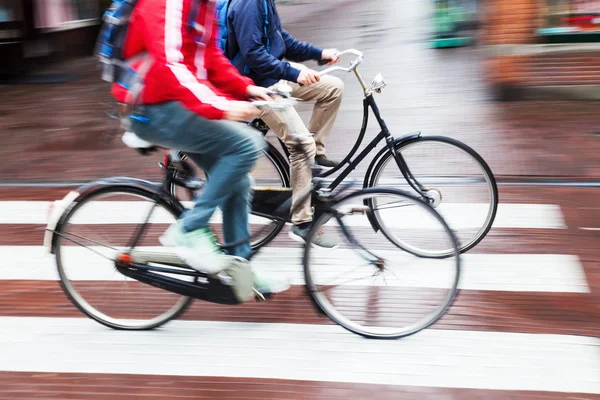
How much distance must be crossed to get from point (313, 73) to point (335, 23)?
12.7m

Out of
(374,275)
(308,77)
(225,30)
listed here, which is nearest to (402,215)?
(374,275)

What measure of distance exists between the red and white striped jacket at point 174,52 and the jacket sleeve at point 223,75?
18 cm

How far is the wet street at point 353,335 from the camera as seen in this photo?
3307 millimetres

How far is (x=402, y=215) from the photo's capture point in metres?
3.78

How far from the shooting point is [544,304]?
12.9ft

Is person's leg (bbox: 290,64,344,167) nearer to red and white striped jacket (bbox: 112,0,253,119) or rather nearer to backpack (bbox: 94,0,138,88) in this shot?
red and white striped jacket (bbox: 112,0,253,119)

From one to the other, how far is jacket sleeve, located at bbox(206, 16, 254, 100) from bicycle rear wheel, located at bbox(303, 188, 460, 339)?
31.6 inches

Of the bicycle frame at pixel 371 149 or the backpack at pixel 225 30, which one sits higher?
the backpack at pixel 225 30

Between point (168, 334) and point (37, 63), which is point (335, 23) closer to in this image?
point (37, 63)

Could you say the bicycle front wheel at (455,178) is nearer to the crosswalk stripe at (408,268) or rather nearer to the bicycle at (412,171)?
the bicycle at (412,171)

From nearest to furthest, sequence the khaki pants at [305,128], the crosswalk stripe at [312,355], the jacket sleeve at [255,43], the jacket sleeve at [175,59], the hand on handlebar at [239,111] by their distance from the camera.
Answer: the jacket sleeve at [175,59] < the hand on handlebar at [239,111] < the crosswalk stripe at [312,355] < the jacket sleeve at [255,43] < the khaki pants at [305,128]

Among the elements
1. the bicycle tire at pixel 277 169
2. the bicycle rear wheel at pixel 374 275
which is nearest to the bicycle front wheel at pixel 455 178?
the bicycle rear wheel at pixel 374 275

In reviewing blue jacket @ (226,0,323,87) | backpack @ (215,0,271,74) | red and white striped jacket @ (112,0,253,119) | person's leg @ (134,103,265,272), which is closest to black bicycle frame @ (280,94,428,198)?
blue jacket @ (226,0,323,87)

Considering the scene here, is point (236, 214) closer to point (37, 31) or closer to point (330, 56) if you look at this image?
point (330, 56)
